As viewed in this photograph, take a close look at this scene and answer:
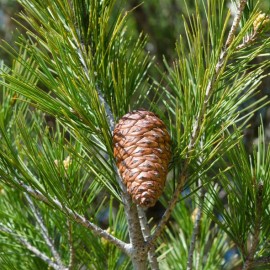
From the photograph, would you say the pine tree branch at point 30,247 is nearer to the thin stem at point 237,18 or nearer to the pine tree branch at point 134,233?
the pine tree branch at point 134,233

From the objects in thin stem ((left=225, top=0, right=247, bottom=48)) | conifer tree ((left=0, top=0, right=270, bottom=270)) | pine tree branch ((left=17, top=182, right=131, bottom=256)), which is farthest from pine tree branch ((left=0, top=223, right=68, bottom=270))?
thin stem ((left=225, top=0, right=247, bottom=48))

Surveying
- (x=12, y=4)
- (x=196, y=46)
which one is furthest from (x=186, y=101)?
(x=12, y=4)

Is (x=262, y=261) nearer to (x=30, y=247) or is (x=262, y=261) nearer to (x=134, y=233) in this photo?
(x=134, y=233)

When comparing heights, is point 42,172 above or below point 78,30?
below

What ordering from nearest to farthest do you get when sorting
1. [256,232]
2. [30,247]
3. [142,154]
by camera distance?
1. [142,154]
2. [256,232]
3. [30,247]

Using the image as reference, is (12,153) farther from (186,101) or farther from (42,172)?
(186,101)

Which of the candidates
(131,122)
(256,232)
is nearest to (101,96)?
(131,122)

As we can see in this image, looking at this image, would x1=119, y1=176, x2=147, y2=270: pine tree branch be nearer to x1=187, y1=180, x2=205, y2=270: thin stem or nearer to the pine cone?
the pine cone
